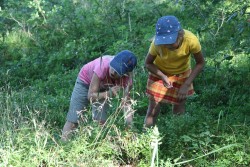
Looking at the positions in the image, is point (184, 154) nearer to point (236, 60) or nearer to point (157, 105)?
point (157, 105)

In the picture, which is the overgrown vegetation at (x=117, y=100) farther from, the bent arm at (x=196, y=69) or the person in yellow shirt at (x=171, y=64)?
the bent arm at (x=196, y=69)

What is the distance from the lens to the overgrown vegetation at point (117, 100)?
3818mm

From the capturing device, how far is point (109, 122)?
13.4 ft

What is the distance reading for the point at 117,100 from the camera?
455 cm

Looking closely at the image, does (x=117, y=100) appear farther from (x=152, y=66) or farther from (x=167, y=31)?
(x=167, y=31)

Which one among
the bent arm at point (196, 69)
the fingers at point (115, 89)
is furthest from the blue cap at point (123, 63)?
the bent arm at point (196, 69)

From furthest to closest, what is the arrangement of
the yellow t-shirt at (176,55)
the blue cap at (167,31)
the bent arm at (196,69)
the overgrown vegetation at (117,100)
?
1. the bent arm at (196,69)
2. the yellow t-shirt at (176,55)
3. the blue cap at (167,31)
4. the overgrown vegetation at (117,100)

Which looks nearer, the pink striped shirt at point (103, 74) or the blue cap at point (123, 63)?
the blue cap at point (123, 63)

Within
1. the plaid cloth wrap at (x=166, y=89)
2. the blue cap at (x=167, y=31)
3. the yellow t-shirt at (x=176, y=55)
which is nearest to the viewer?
the blue cap at (x=167, y=31)

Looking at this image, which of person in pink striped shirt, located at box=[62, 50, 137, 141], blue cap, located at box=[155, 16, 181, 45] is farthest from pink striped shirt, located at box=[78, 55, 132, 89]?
blue cap, located at box=[155, 16, 181, 45]

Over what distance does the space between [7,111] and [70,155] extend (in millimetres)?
1108

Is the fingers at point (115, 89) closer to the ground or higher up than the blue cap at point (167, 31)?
closer to the ground

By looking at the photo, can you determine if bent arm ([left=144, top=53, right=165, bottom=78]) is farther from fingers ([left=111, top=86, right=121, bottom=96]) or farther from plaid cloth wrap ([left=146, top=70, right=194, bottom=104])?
fingers ([left=111, top=86, right=121, bottom=96])

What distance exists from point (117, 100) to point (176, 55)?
0.77 meters
